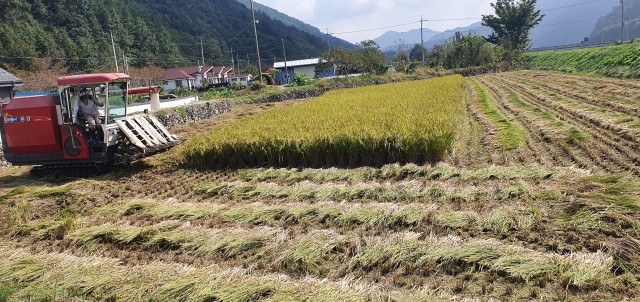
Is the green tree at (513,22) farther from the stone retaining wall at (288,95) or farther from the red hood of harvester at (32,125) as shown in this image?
the red hood of harvester at (32,125)

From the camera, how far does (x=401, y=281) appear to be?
3.57m

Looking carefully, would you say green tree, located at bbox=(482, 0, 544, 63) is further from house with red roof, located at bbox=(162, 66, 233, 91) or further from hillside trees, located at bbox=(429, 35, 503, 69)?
house with red roof, located at bbox=(162, 66, 233, 91)

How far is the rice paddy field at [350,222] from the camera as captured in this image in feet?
11.5

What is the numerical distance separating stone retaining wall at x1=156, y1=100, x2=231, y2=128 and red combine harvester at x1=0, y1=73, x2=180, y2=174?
708cm

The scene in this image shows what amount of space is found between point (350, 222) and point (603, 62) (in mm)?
28926

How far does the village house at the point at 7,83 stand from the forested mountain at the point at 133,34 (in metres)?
15.5

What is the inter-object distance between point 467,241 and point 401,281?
963mm

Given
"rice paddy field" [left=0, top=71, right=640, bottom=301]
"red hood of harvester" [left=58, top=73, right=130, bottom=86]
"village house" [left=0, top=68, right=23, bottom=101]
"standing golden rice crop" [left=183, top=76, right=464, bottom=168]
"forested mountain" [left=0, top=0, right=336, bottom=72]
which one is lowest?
"rice paddy field" [left=0, top=71, right=640, bottom=301]

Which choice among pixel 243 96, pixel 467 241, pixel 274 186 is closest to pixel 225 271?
pixel 467 241

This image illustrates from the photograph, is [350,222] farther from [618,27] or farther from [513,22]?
[618,27]

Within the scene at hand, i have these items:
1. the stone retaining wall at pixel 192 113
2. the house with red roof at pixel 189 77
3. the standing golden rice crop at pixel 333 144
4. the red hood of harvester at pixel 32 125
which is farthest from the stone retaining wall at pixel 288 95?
the house with red roof at pixel 189 77

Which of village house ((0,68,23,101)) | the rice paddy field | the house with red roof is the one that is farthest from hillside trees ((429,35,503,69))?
the rice paddy field

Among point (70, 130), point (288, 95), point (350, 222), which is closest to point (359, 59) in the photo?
point (288, 95)

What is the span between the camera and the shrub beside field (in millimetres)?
21677
